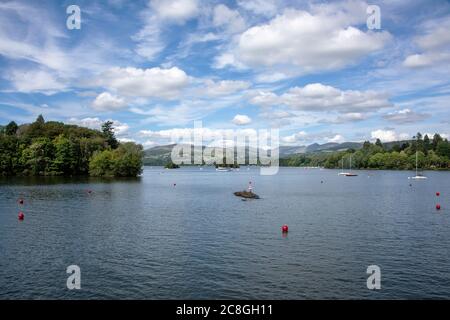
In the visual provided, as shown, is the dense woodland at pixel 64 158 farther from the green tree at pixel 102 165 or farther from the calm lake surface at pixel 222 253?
the calm lake surface at pixel 222 253

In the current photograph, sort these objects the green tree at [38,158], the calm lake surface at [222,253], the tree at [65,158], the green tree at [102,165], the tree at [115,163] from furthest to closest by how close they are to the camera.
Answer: the tree at [65,158]
the tree at [115,163]
the green tree at [102,165]
the green tree at [38,158]
the calm lake surface at [222,253]

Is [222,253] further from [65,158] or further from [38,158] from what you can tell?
[38,158]

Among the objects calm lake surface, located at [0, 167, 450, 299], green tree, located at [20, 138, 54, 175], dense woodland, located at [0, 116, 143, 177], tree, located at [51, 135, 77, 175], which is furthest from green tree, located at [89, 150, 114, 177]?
calm lake surface, located at [0, 167, 450, 299]

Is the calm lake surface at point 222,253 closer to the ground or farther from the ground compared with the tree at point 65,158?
closer to the ground

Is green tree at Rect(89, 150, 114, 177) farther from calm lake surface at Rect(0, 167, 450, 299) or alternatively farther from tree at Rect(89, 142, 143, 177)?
calm lake surface at Rect(0, 167, 450, 299)

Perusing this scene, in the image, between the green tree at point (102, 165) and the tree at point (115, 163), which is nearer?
the green tree at point (102, 165)

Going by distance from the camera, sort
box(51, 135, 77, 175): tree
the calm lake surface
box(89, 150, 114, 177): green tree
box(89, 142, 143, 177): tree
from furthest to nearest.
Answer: box(51, 135, 77, 175): tree
box(89, 142, 143, 177): tree
box(89, 150, 114, 177): green tree
the calm lake surface

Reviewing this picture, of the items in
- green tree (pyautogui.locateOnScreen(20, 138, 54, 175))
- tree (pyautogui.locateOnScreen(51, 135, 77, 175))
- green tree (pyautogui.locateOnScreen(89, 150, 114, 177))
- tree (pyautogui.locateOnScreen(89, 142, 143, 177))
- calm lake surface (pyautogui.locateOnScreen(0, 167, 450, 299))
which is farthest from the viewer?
tree (pyautogui.locateOnScreen(51, 135, 77, 175))

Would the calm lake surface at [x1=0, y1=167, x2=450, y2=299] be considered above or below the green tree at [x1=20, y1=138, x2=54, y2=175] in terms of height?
below

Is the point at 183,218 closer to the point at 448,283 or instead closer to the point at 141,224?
the point at 141,224

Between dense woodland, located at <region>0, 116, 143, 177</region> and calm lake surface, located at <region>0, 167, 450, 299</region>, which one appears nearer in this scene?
calm lake surface, located at <region>0, 167, 450, 299</region>

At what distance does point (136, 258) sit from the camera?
109ft

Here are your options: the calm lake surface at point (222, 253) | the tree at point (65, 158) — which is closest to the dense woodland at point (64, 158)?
the tree at point (65, 158)
